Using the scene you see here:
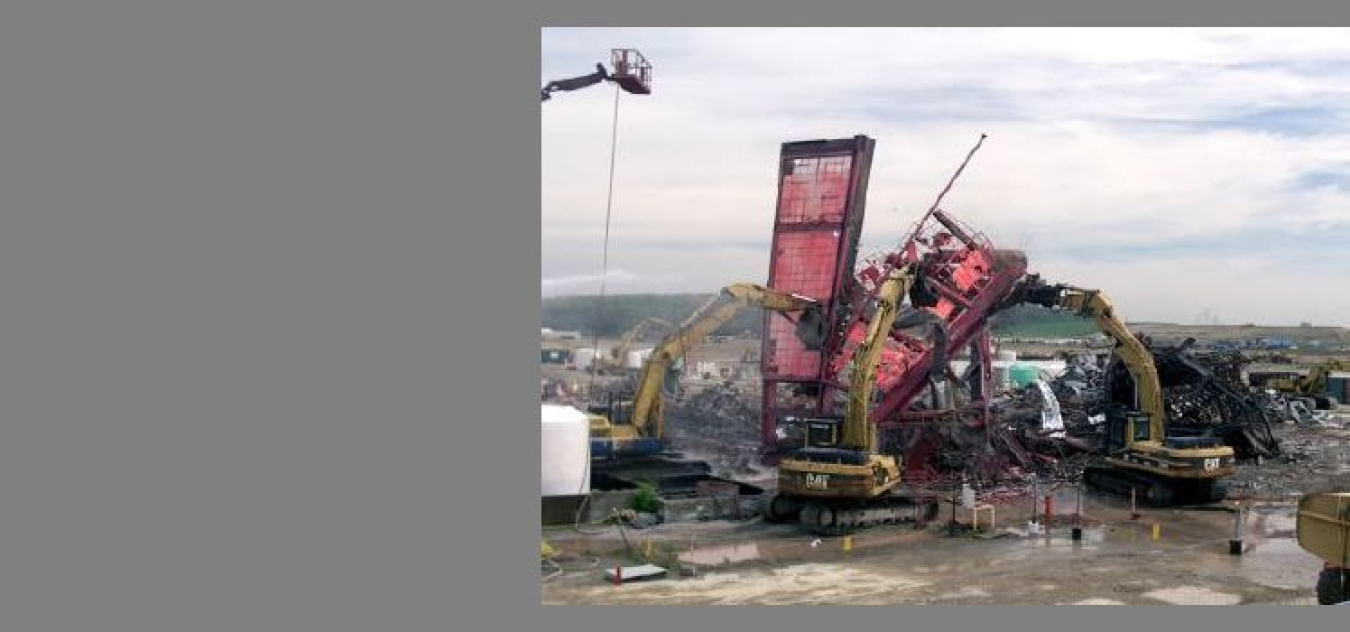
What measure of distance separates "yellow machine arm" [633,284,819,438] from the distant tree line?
45 cm

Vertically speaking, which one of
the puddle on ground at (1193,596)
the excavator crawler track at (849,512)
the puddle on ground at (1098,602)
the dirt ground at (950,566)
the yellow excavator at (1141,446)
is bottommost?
the puddle on ground at (1098,602)

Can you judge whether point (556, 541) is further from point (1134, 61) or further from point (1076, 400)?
point (1076, 400)

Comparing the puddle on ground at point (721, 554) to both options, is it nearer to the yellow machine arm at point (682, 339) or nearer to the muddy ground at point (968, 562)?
the muddy ground at point (968, 562)

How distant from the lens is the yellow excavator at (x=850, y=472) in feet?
67.9

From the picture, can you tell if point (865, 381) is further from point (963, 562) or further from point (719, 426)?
point (719, 426)

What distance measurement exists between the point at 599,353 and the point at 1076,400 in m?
17.7

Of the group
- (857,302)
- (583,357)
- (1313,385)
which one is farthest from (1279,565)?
(1313,385)

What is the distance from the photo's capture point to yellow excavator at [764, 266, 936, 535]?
67.9 ft

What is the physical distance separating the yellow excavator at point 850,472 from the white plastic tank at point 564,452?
3419mm

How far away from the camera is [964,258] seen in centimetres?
2608

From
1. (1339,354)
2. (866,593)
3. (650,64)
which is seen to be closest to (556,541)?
(866,593)

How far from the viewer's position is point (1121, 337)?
2527 cm

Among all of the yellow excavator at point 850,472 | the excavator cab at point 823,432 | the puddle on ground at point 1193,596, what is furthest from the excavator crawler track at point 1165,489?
the puddle on ground at point 1193,596

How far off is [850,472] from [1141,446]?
7147mm
